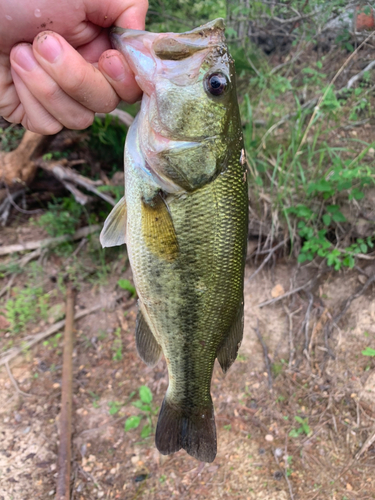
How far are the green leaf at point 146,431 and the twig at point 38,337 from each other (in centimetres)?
147

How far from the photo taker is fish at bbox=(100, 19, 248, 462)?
1319 millimetres

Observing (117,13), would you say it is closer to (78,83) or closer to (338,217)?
(78,83)

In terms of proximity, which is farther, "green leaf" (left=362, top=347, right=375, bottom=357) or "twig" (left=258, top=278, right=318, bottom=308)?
"twig" (left=258, top=278, right=318, bottom=308)

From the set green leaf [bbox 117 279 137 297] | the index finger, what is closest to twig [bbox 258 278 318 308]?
green leaf [bbox 117 279 137 297]

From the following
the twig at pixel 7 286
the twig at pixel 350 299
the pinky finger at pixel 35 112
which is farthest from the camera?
the twig at pixel 7 286

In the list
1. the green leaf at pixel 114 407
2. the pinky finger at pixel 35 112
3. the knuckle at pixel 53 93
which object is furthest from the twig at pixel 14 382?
the knuckle at pixel 53 93

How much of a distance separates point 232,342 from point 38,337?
8.53 ft

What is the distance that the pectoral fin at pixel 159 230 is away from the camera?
1.44m

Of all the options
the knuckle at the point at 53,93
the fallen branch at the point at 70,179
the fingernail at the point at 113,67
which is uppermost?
the fingernail at the point at 113,67

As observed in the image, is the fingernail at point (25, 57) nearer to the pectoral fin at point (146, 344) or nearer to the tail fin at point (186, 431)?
the pectoral fin at point (146, 344)

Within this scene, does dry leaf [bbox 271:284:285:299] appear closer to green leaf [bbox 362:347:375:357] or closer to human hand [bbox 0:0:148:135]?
green leaf [bbox 362:347:375:357]

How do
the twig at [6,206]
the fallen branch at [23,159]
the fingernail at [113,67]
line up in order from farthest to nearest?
1. the twig at [6,206]
2. the fallen branch at [23,159]
3. the fingernail at [113,67]

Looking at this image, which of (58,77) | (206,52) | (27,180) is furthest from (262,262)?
(27,180)

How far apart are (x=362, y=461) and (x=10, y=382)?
3.20 metres
